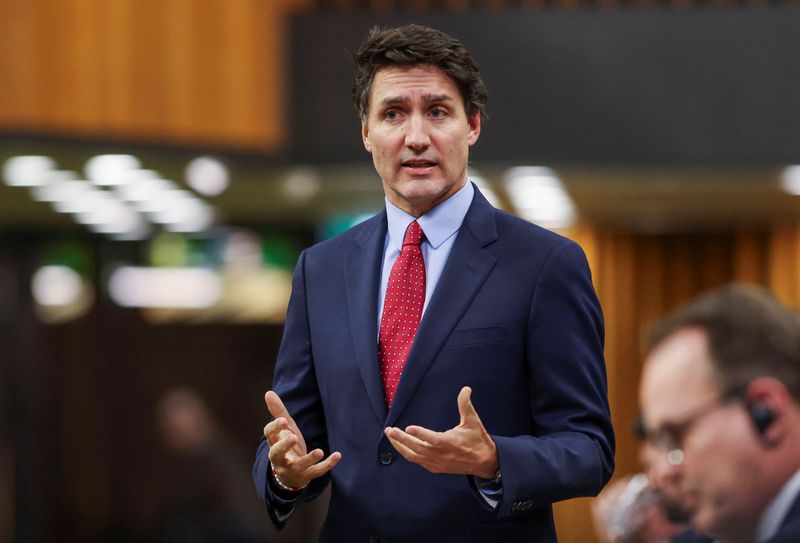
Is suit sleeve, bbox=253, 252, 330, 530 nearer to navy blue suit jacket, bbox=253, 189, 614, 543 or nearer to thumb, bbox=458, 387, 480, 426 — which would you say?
navy blue suit jacket, bbox=253, 189, 614, 543

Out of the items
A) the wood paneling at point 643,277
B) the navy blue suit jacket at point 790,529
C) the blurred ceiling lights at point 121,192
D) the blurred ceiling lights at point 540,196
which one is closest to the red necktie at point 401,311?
the navy blue suit jacket at point 790,529

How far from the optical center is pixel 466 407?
1.99 m

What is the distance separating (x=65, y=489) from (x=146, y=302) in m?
1.90

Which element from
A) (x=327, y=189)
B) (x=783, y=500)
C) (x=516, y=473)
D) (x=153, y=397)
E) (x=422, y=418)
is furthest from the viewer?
(x=153, y=397)

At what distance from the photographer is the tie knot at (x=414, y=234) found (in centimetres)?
235

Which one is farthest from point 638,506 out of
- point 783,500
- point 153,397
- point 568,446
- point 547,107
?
point 153,397

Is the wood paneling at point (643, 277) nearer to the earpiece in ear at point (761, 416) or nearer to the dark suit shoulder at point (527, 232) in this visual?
the dark suit shoulder at point (527, 232)

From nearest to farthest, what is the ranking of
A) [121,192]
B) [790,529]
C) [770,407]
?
[770,407] < [790,529] < [121,192]

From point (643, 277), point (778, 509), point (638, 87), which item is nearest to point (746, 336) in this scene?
point (778, 509)

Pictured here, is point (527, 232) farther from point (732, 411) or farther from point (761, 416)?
point (761, 416)

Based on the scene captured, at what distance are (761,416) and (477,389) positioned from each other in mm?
596

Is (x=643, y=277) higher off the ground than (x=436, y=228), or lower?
lower

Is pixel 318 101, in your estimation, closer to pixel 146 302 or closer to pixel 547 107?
pixel 547 107

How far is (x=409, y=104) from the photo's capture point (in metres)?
2.26
